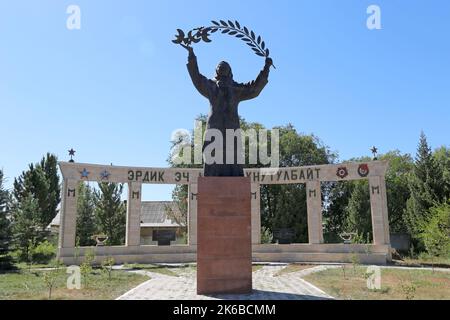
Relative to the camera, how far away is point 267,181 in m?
23.4

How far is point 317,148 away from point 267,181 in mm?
17442

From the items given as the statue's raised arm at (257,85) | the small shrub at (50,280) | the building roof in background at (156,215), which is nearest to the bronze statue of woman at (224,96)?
the statue's raised arm at (257,85)

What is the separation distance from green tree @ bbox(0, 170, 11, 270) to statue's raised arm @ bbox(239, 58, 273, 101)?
39.8 ft

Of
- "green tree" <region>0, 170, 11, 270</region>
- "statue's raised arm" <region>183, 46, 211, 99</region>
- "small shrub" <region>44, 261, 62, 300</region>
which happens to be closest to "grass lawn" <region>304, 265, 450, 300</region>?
"statue's raised arm" <region>183, 46, 211, 99</region>

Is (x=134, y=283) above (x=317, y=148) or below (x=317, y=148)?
below

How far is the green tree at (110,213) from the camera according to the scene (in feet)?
110

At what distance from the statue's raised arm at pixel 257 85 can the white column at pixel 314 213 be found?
40.8ft

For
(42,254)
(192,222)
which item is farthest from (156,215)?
(42,254)

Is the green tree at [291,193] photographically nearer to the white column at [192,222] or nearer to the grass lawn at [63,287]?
the white column at [192,222]

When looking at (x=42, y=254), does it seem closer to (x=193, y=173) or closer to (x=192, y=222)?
(x=192, y=222)
